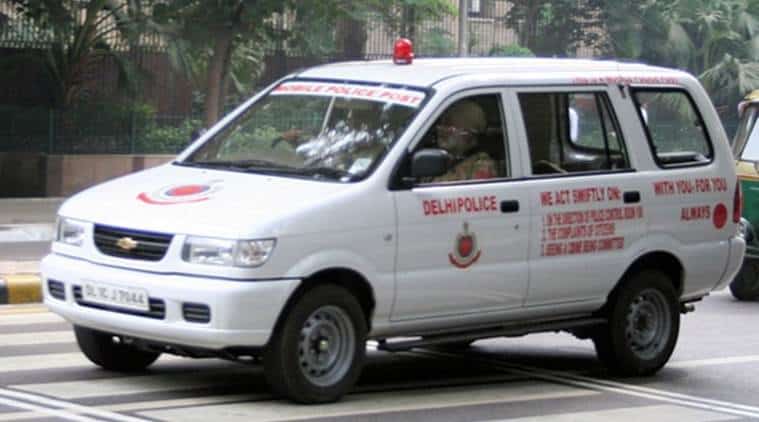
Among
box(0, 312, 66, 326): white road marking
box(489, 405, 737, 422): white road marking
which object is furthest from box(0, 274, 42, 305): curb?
box(489, 405, 737, 422): white road marking

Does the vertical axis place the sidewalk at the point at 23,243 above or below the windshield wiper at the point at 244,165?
below

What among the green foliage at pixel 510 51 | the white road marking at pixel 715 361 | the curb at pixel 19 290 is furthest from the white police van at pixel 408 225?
the green foliage at pixel 510 51

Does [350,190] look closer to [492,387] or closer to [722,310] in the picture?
[492,387]

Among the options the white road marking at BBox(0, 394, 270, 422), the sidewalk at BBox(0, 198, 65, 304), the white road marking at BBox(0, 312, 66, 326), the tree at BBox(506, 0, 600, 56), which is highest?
the tree at BBox(506, 0, 600, 56)

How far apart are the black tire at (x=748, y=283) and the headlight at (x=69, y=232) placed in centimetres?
801

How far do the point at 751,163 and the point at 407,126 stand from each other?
723cm

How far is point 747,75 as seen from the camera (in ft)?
136

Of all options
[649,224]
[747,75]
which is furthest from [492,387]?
[747,75]

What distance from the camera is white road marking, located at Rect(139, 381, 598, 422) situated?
8.55 meters

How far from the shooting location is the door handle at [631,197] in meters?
10.4

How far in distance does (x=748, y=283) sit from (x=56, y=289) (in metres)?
8.17

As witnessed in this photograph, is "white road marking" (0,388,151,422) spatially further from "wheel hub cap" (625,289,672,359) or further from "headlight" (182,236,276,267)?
"wheel hub cap" (625,289,672,359)

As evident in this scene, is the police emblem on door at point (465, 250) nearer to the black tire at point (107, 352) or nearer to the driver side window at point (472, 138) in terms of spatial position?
the driver side window at point (472, 138)

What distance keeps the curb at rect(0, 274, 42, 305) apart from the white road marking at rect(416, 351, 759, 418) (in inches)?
162
